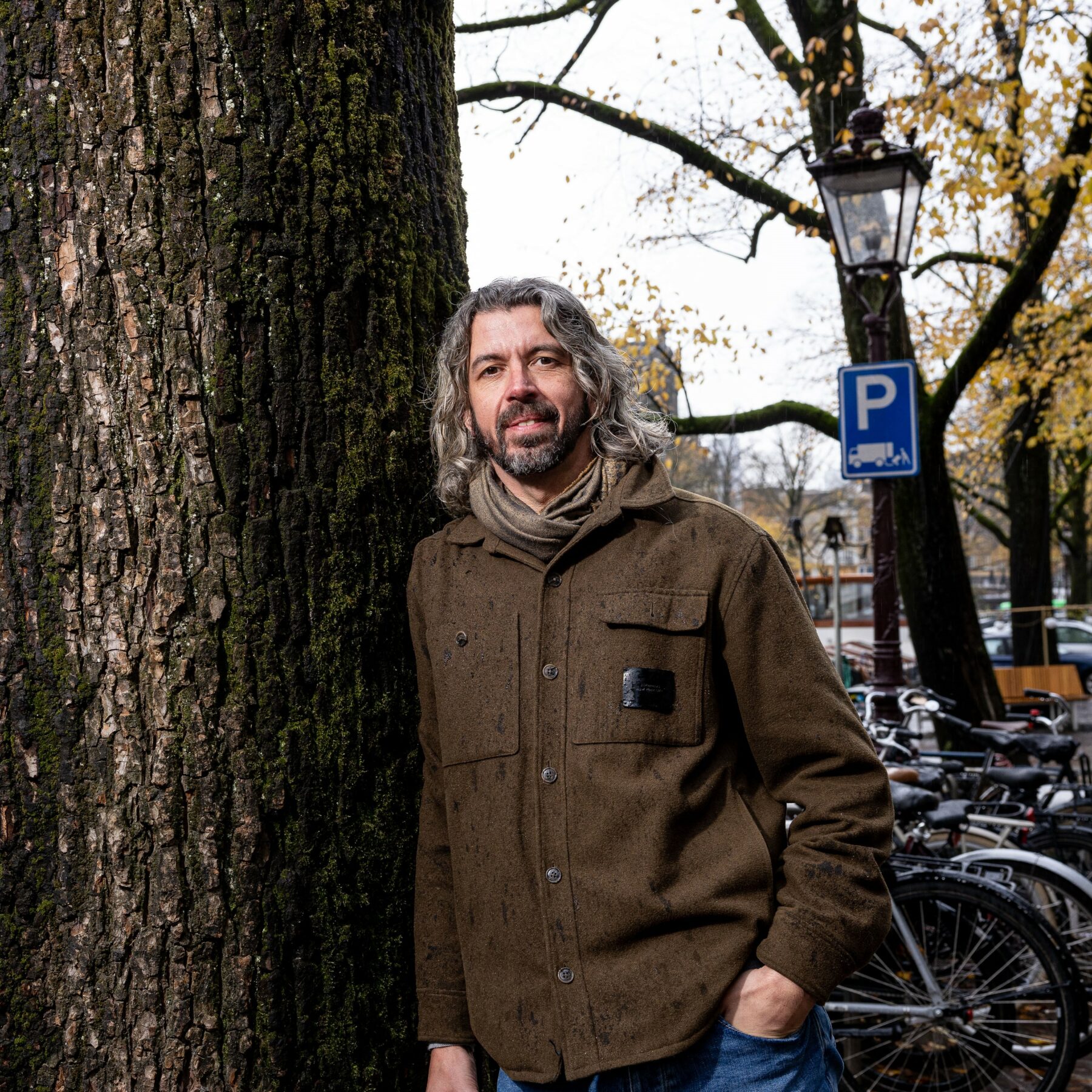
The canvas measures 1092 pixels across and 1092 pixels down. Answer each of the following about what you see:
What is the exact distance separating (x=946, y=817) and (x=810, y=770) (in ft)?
10.3

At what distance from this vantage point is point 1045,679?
503 inches

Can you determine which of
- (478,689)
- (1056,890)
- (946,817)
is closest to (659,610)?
(478,689)

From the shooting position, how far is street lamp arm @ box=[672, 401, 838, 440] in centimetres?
1055

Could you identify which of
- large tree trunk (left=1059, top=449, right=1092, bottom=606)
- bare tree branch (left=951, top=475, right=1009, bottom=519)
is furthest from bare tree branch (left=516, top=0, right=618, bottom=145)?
large tree trunk (left=1059, top=449, right=1092, bottom=606)

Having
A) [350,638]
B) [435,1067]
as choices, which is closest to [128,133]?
[350,638]

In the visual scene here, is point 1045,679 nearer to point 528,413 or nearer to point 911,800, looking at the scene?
point 911,800

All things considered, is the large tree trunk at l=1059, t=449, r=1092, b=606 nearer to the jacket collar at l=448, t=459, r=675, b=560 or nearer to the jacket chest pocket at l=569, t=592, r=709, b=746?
the jacket collar at l=448, t=459, r=675, b=560

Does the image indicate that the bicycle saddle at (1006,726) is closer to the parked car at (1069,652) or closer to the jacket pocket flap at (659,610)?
the jacket pocket flap at (659,610)

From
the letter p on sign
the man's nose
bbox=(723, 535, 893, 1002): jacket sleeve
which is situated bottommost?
bbox=(723, 535, 893, 1002): jacket sleeve

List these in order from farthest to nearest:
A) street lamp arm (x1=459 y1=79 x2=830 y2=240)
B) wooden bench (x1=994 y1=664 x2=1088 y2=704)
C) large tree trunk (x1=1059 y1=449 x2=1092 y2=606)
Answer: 1. large tree trunk (x1=1059 y1=449 x2=1092 y2=606)
2. wooden bench (x1=994 y1=664 x2=1088 y2=704)
3. street lamp arm (x1=459 y1=79 x2=830 y2=240)

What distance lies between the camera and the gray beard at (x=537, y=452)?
6.80 ft

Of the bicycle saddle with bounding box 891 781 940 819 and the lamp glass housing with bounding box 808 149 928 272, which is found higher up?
the lamp glass housing with bounding box 808 149 928 272

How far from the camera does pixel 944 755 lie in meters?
6.14

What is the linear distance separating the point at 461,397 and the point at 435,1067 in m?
1.26
